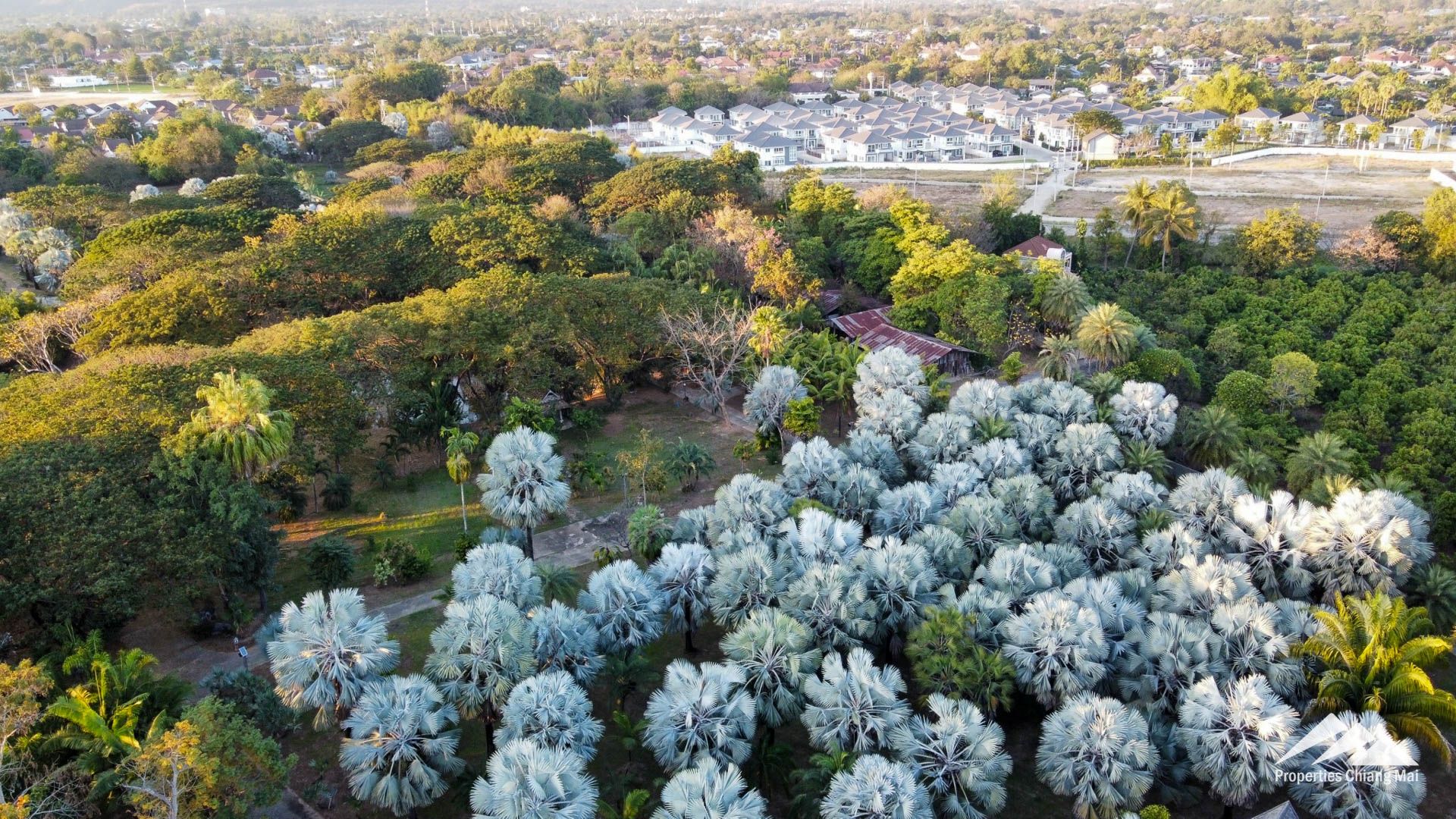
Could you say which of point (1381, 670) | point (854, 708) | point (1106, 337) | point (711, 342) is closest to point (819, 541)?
point (854, 708)

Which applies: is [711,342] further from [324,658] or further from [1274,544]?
[324,658]

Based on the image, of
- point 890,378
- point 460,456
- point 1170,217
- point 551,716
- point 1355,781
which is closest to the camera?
point 1355,781

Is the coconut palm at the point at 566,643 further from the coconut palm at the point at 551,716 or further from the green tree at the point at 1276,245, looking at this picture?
the green tree at the point at 1276,245

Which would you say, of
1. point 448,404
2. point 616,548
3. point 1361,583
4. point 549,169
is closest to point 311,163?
point 549,169

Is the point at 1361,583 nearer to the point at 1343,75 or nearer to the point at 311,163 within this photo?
the point at 311,163

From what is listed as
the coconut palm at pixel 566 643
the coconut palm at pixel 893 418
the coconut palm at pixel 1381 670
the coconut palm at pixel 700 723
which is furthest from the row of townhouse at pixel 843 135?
the coconut palm at pixel 700 723

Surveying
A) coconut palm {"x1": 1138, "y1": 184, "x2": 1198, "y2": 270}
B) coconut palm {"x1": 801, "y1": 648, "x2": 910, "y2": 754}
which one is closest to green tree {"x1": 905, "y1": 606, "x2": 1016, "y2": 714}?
coconut palm {"x1": 801, "y1": 648, "x2": 910, "y2": 754}
